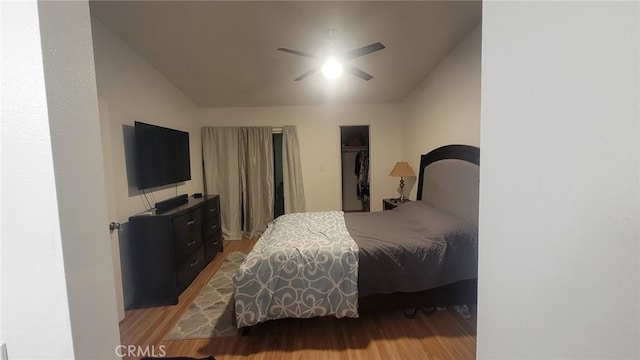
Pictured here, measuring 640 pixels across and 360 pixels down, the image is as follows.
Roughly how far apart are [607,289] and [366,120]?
4220 millimetres

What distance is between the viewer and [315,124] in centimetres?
441

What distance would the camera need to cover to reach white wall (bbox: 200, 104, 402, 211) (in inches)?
172

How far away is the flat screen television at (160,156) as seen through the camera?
101 inches

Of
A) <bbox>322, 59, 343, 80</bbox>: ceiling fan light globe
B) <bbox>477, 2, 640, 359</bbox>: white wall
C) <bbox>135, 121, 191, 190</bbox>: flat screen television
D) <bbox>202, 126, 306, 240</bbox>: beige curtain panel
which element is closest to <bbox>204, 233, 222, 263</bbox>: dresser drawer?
<bbox>202, 126, 306, 240</bbox>: beige curtain panel

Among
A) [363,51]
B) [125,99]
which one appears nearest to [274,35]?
[363,51]

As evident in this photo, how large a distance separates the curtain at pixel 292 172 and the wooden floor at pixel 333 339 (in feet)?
8.02

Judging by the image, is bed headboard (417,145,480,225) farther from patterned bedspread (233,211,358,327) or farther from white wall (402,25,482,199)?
patterned bedspread (233,211,358,327)

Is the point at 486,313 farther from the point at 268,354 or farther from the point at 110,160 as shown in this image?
the point at 110,160

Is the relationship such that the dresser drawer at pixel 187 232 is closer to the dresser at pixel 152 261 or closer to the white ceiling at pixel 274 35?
the dresser at pixel 152 261

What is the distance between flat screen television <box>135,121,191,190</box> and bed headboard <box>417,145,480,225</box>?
10.1 feet

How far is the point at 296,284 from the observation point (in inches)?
73.9

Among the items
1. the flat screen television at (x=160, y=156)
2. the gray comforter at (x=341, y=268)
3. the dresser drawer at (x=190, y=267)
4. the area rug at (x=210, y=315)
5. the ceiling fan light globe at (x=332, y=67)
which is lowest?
the area rug at (x=210, y=315)

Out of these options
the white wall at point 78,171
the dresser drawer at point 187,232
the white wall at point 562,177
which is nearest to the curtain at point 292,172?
the dresser drawer at point 187,232

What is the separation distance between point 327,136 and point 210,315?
3106 millimetres
